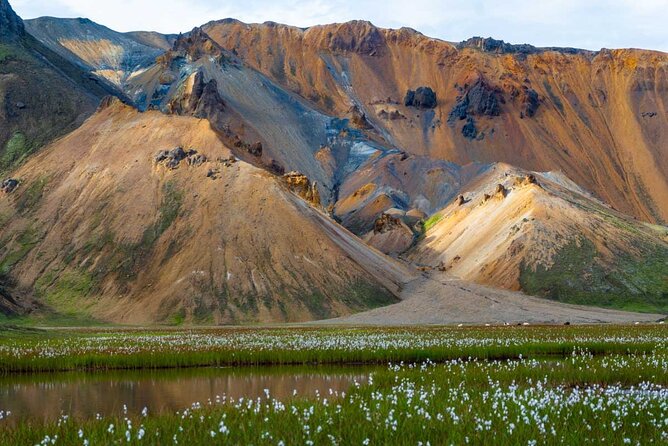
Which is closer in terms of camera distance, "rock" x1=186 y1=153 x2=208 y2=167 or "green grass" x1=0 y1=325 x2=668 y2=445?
"green grass" x1=0 y1=325 x2=668 y2=445

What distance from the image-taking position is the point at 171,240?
367 ft

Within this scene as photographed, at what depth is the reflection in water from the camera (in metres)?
27.6

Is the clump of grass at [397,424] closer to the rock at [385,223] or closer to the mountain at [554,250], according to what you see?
the mountain at [554,250]

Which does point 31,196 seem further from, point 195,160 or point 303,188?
point 303,188

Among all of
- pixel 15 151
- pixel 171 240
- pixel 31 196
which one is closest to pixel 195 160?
pixel 171 240

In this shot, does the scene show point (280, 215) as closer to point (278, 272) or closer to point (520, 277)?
point (278, 272)

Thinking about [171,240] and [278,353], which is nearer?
[278,353]

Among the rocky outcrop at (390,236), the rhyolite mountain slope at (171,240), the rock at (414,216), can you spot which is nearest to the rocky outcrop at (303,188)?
the rhyolite mountain slope at (171,240)

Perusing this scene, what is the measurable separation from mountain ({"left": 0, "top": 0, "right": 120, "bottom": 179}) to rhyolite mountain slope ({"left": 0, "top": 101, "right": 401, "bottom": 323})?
8.47 meters

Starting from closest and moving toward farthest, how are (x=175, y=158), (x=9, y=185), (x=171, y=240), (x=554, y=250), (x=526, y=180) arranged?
(x=171, y=240)
(x=175, y=158)
(x=9, y=185)
(x=554, y=250)
(x=526, y=180)

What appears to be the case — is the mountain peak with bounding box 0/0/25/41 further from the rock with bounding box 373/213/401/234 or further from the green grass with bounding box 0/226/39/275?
the rock with bounding box 373/213/401/234

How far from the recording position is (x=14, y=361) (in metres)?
40.7

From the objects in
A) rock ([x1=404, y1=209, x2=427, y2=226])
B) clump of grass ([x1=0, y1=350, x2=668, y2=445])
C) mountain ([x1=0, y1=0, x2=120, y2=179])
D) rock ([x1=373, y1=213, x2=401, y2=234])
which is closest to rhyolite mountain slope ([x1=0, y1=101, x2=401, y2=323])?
mountain ([x1=0, y1=0, x2=120, y2=179])

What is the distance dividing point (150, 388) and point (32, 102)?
413 feet
